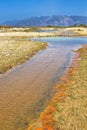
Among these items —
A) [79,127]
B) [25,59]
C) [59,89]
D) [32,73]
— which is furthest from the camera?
[25,59]

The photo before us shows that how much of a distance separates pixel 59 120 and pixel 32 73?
39.2ft

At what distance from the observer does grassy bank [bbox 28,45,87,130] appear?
40.0 feet

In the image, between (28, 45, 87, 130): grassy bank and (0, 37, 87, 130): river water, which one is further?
(0, 37, 87, 130): river water

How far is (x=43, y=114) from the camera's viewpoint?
1370 centimetres

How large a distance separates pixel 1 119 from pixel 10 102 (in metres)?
2.70

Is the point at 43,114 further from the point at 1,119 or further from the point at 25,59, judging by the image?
the point at 25,59

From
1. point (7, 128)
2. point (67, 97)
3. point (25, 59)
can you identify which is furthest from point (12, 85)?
point (25, 59)

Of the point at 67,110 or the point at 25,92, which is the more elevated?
the point at 67,110

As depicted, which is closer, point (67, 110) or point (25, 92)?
point (67, 110)

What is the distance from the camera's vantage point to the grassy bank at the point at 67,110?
12203mm

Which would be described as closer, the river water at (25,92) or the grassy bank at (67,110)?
the grassy bank at (67,110)

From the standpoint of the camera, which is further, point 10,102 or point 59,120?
point 10,102

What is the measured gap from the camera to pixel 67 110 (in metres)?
14.0

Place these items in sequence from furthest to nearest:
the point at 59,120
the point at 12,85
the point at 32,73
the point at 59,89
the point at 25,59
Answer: the point at 25,59, the point at 32,73, the point at 12,85, the point at 59,89, the point at 59,120
